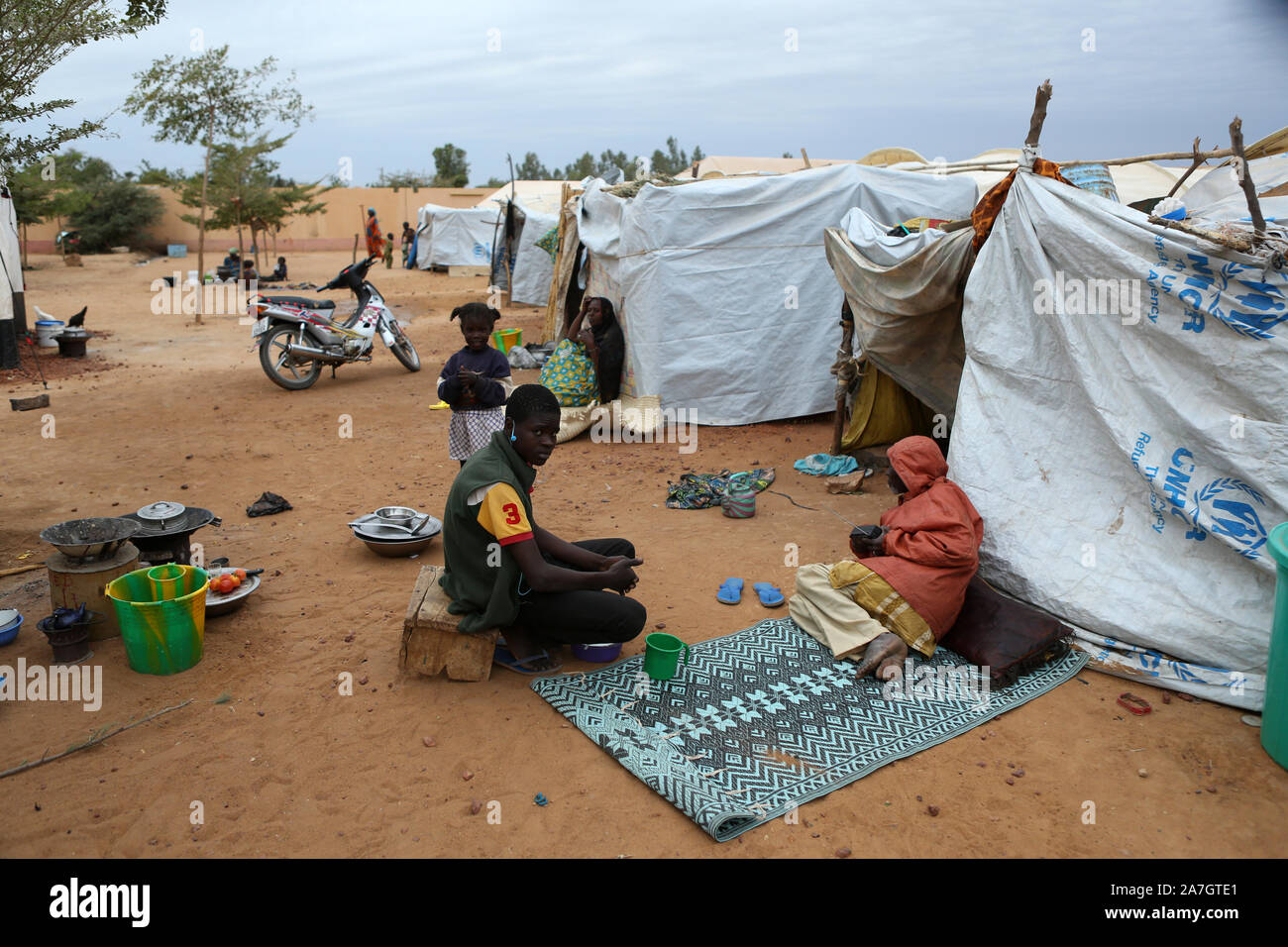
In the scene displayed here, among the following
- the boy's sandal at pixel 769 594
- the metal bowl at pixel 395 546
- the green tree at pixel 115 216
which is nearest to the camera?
the boy's sandal at pixel 769 594

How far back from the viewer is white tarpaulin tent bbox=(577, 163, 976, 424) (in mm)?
7277

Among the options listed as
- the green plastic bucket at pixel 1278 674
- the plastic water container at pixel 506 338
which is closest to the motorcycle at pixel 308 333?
→ the plastic water container at pixel 506 338

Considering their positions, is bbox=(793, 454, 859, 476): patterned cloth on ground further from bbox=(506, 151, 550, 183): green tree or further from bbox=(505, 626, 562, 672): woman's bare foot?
bbox=(506, 151, 550, 183): green tree

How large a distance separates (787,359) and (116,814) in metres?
6.28

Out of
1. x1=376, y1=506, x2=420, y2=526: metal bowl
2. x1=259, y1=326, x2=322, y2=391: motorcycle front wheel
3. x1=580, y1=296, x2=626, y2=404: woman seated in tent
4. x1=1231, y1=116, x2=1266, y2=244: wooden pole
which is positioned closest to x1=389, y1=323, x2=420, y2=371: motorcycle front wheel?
x1=259, y1=326, x2=322, y2=391: motorcycle front wheel

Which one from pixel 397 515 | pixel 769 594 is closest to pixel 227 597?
pixel 397 515

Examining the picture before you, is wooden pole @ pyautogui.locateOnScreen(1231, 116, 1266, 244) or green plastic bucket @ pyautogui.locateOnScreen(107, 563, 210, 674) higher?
wooden pole @ pyautogui.locateOnScreen(1231, 116, 1266, 244)

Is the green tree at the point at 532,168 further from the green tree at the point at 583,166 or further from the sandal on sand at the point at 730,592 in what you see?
the sandal on sand at the point at 730,592

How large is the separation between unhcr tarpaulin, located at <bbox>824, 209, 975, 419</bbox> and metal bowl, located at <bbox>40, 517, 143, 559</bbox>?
175 inches

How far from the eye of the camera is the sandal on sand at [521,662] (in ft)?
11.4

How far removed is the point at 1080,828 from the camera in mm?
2609

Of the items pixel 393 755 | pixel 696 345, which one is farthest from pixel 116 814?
pixel 696 345

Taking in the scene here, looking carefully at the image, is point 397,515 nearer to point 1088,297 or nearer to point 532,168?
point 1088,297

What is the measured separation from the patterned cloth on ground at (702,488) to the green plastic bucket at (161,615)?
312 centimetres
